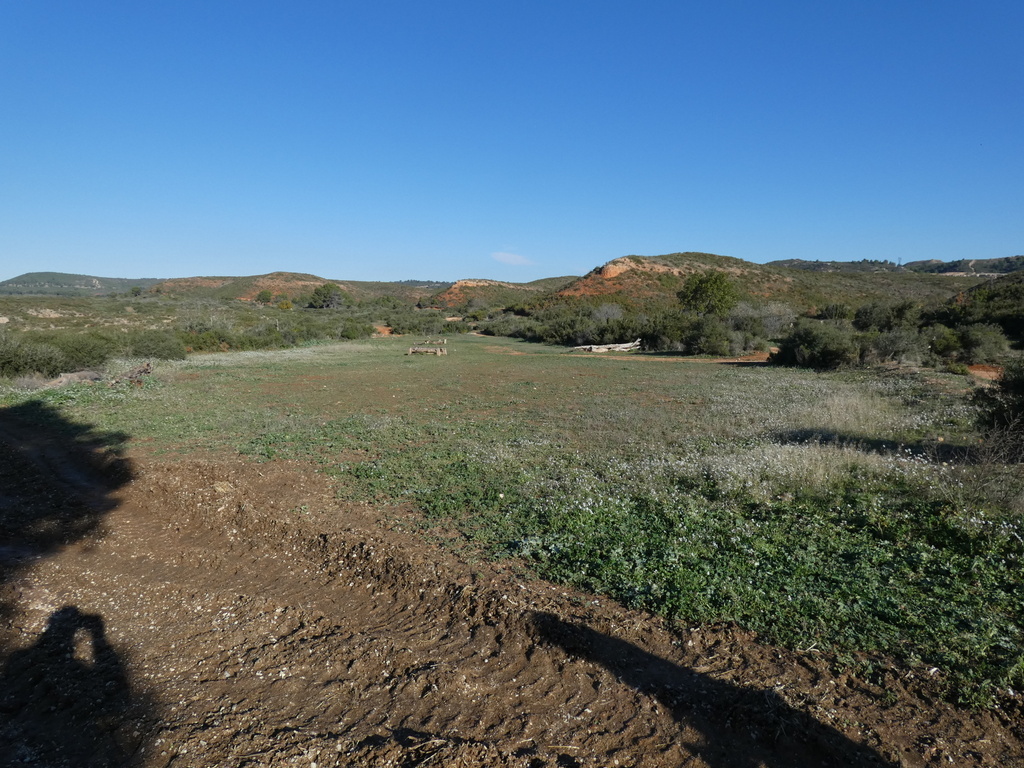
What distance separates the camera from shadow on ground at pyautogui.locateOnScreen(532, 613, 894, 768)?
2967 mm

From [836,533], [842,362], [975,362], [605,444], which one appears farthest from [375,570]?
[975,362]

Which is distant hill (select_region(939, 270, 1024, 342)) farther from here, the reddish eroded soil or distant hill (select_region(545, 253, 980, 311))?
distant hill (select_region(545, 253, 980, 311))

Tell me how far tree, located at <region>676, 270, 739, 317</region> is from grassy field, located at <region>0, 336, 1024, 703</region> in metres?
32.1

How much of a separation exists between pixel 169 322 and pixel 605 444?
176ft

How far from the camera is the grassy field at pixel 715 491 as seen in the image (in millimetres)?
4195

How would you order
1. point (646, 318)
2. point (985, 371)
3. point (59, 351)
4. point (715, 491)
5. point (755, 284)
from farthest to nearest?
1. point (755, 284)
2. point (646, 318)
3. point (59, 351)
4. point (985, 371)
5. point (715, 491)

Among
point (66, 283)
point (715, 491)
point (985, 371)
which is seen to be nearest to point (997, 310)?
point (985, 371)

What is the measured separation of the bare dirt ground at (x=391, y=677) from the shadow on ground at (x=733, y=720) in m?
0.01

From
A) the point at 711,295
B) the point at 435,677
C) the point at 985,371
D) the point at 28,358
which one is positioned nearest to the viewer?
the point at 435,677

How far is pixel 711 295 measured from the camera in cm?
4784

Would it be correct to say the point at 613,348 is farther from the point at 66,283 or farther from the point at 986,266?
the point at 66,283

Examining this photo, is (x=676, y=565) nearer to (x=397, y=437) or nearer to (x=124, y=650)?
(x=124, y=650)

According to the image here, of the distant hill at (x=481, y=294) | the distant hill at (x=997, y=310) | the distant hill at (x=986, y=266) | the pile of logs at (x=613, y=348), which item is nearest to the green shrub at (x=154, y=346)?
the pile of logs at (x=613, y=348)

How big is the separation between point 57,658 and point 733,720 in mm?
5346
